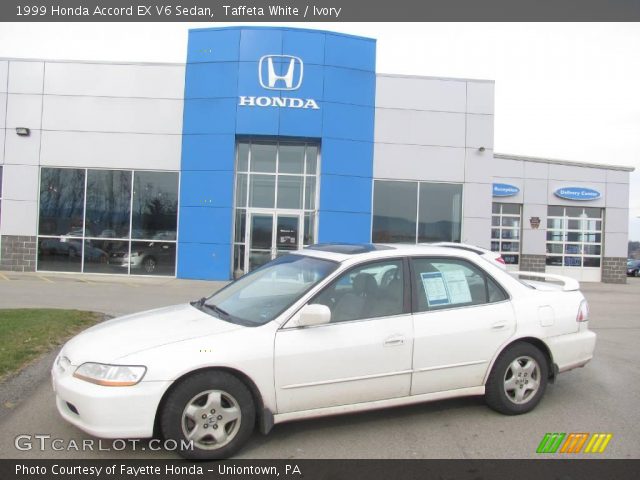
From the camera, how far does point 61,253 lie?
1728 cm

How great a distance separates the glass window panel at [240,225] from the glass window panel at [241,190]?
0.27 meters

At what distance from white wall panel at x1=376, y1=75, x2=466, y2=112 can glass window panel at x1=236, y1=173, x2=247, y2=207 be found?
5.27m

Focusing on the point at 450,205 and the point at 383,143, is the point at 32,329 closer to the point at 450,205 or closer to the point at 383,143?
the point at 383,143

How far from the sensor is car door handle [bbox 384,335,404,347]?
3930 millimetres

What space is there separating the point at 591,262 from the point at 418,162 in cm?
1123

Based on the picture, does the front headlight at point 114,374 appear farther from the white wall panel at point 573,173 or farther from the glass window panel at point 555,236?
the glass window panel at point 555,236

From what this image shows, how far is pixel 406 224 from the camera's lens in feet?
57.9

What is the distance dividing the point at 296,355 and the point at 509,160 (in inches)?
806

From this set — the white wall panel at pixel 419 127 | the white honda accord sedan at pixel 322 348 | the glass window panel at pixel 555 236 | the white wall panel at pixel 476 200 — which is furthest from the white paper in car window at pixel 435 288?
the glass window panel at pixel 555 236

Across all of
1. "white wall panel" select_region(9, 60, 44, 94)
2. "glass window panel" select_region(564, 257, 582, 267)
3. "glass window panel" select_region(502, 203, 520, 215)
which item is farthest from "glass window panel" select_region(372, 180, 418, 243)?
"white wall panel" select_region(9, 60, 44, 94)

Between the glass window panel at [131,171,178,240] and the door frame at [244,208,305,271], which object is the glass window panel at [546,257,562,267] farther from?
the glass window panel at [131,171,178,240]

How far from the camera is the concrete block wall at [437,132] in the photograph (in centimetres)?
1727

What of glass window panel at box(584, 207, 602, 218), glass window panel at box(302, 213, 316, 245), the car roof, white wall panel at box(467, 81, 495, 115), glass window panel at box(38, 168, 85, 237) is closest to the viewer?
the car roof
